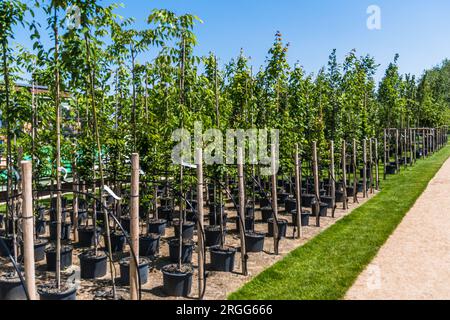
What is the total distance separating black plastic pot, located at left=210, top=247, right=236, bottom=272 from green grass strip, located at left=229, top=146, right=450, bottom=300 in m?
0.58

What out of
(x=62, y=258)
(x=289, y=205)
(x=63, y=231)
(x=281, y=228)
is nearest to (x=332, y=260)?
(x=281, y=228)

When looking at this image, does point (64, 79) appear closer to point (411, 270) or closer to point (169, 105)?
point (169, 105)

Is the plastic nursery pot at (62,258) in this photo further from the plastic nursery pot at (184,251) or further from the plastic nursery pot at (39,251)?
the plastic nursery pot at (184,251)

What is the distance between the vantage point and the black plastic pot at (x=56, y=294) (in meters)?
5.10

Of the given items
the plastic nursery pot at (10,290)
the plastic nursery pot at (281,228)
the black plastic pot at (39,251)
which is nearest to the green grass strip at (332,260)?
the plastic nursery pot at (281,228)

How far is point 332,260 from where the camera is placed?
726cm

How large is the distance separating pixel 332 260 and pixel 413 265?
1.34m

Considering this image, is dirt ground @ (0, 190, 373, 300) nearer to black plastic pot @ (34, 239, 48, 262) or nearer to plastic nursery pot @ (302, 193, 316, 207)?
black plastic pot @ (34, 239, 48, 262)

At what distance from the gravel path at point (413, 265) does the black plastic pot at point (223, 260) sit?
1.99 metres

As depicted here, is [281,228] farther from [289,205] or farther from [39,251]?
[39,251]

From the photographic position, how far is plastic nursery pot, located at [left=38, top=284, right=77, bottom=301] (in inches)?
201

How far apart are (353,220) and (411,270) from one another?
151 inches

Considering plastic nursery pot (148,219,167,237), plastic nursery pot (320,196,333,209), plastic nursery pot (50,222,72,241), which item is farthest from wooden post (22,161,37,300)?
plastic nursery pot (320,196,333,209)
